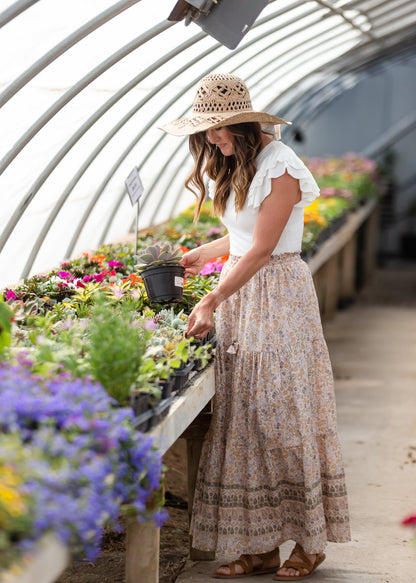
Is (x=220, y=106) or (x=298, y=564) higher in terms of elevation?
(x=220, y=106)

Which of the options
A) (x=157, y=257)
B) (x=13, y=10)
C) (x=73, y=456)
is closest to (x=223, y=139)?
(x=157, y=257)

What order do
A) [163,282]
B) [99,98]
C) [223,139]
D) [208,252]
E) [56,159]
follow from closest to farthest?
1. [223,139]
2. [163,282]
3. [208,252]
4. [56,159]
5. [99,98]

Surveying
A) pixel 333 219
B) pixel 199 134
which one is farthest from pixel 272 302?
pixel 333 219

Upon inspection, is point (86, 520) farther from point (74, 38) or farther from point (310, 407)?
point (74, 38)

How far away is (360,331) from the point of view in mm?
9008

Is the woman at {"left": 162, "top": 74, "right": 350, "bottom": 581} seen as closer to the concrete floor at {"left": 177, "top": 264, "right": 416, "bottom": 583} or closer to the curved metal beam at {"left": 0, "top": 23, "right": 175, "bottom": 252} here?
the concrete floor at {"left": 177, "top": 264, "right": 416, "bottom": 583}

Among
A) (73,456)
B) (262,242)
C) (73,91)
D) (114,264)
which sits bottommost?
(73,456)

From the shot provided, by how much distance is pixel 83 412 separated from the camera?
1.70 m

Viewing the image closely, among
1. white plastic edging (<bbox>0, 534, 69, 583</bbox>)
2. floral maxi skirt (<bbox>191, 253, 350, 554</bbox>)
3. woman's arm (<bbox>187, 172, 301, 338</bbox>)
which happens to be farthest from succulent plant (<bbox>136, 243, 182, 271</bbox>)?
white plastic edging (<bbox>0, 534, 69, 583</bbox>)

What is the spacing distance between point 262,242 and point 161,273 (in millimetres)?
536

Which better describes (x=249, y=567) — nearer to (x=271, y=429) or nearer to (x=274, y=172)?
(x=271, y=429)

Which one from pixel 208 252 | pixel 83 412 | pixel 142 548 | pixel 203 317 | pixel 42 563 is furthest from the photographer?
pixel 208 252

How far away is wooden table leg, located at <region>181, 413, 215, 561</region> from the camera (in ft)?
10.0

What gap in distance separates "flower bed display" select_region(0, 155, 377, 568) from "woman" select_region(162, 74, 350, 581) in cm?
24
